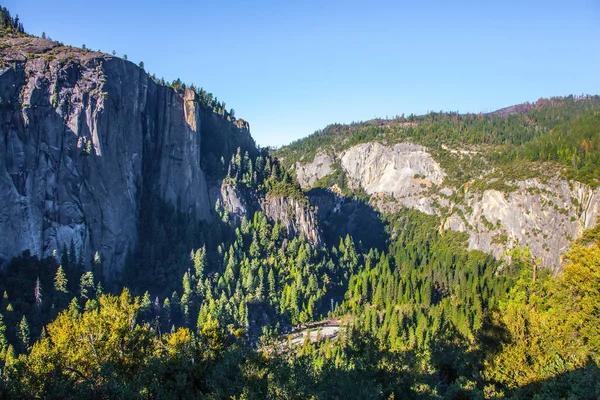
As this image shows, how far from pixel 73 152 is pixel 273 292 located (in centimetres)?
6215

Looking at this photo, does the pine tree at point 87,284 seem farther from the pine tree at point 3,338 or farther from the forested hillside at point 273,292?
the pine tree at point 3,338

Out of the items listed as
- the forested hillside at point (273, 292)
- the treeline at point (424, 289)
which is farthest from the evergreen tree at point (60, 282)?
the treeline at point (424, 289)

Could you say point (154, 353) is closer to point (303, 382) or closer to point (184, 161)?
point (303, 382)

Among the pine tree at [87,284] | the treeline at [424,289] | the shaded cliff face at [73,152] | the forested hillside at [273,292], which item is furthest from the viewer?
the shaded cliff face at [73,152]

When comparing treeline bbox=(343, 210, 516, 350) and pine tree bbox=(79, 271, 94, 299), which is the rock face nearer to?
treeline bbox=(343, 210, 516, 350)

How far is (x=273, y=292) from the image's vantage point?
11175 cm

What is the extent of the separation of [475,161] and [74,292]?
165004 mm

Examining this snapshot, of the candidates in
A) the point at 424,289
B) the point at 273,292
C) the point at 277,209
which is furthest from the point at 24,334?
the point at 424,289

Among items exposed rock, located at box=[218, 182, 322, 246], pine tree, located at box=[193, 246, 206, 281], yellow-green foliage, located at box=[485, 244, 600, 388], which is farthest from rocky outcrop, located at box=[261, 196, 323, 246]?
yellow-green foliage, located at box=[485, 244, 600, 388]

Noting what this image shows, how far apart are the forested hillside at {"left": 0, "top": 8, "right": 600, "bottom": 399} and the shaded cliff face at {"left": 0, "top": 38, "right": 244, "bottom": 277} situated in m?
0.94

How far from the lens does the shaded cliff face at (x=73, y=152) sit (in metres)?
A: 92.5

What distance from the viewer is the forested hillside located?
2738 centimetres

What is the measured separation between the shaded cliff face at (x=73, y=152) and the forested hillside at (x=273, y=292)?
942mm

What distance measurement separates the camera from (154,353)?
29953 millimetres
